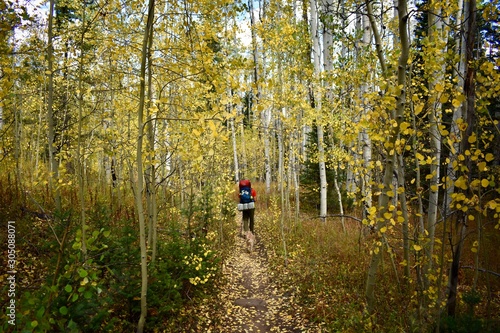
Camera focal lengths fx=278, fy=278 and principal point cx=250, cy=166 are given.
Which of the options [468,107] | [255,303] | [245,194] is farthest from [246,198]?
[468,107]

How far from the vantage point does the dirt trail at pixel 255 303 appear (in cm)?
434

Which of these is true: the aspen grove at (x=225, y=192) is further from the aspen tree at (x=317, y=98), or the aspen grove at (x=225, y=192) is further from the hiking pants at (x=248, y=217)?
the hiking pants at (x=248, y=217)

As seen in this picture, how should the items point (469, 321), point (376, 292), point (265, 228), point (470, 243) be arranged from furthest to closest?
point (265, 228)
point (470, 243)
point (376, 292)
point (469, 321)

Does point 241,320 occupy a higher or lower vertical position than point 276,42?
lower

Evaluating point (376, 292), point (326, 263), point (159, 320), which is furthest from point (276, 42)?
point (159, 320)

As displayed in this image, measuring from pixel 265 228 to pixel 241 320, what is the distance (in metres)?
5.64

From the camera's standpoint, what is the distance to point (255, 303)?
5094 millimetres

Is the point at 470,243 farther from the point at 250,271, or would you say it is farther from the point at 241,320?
the point at 241,320


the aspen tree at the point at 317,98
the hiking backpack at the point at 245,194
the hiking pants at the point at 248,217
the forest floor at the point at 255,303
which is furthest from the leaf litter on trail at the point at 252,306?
the aspen tree at the point at 317,98

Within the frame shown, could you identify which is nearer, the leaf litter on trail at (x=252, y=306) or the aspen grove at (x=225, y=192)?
the aspen grove at (x=225, y=192)

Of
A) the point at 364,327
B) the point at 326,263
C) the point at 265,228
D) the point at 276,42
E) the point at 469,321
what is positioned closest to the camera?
the point at 469,321

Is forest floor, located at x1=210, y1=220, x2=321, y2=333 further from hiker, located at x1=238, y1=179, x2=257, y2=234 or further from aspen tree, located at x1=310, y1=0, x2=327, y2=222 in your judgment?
aspen tree, located at x1=310, y1=0, x2=327, y2=222

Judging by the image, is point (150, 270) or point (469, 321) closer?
point (469, 321)

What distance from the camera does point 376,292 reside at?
4.50 m
